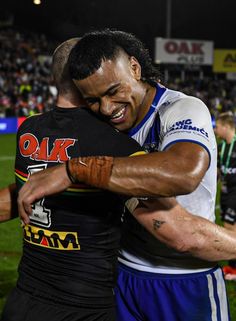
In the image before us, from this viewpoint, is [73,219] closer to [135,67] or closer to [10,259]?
[135,67]

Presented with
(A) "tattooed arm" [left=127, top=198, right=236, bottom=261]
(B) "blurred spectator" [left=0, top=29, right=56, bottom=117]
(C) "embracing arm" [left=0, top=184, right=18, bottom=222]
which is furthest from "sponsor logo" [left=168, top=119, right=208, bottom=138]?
(B) "blurred spectator" [left=0, top=29, right=56, bottom=117]

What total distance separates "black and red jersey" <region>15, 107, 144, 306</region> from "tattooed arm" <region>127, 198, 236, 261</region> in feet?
0.48

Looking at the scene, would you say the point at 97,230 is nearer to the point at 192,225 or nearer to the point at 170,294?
the point at 192,225

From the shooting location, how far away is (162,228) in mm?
2535

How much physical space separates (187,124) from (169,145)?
0.14 meters

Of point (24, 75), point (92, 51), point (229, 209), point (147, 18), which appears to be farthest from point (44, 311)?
point (147, 18)

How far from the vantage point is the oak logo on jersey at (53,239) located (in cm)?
248

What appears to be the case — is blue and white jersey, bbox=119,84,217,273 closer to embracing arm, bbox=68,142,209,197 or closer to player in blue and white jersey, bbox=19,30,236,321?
player in blue and white jersey, bbox=19,30,236,321

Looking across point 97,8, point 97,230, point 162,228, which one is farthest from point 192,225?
point 97,8

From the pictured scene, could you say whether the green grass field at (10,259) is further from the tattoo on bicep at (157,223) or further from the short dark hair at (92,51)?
the short dark hair at (92,51)

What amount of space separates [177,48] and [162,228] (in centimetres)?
3937

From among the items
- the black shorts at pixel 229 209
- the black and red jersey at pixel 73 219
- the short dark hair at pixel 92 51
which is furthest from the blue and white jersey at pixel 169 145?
the black shorts at pixel 229 209

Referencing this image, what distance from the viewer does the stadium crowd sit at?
28.4 metres

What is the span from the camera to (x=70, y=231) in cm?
248
